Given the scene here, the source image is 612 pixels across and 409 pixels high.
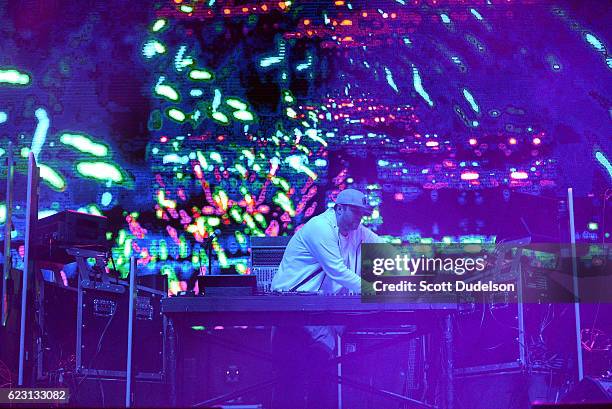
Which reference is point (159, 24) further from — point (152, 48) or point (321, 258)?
point (321, 258)

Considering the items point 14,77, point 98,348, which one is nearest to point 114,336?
point 98,348

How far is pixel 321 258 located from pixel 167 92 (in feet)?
10.8

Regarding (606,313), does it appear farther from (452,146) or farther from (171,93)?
(171,93)

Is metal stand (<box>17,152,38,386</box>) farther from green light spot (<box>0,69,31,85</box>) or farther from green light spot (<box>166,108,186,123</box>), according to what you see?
green light spot (<box>0,69,31,85</box>)

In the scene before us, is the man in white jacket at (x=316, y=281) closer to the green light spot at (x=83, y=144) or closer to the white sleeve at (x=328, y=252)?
the white sleeve at (x=328, y=252)

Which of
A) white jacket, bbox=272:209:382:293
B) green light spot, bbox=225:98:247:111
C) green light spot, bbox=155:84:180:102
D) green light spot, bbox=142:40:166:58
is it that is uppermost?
green light spot, bbox=142:40:166:58

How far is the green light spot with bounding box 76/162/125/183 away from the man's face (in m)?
3.08

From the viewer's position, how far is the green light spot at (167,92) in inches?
281

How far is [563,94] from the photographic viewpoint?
7.07m

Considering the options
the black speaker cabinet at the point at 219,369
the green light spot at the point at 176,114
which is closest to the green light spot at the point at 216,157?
the green light spot at the point at 176,114

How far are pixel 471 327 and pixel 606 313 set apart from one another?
1.23 metres

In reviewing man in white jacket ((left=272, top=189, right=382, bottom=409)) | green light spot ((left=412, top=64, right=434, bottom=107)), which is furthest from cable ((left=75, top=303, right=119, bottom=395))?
green light spot ((left=412, top=64, right=434, bottom=107))

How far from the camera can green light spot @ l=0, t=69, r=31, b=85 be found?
7.26 metres

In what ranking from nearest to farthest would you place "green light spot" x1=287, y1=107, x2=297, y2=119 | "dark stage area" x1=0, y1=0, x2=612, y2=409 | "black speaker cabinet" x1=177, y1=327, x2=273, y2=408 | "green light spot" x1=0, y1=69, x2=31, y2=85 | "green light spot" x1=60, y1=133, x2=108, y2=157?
1. "black speaker cabinet" x1=177, y1=327, x2=273, y2=408
2. "dark stage area" x1=0, y1=0, x2=612, y2=409
3. "green light spot" x1=287, y1=107, x2=297, y2=119
4. "green light spot" x1=60, y1=133, x2=108, y2=157
5. "green light spot" x1=0, y1=69, x2=31, y2=85
